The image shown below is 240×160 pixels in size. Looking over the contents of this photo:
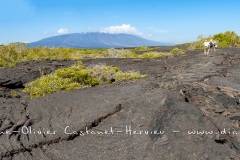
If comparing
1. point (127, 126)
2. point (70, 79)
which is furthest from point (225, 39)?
point (127, 126)

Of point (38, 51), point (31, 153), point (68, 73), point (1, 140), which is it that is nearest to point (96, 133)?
point (31, 153)

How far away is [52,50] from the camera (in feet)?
133

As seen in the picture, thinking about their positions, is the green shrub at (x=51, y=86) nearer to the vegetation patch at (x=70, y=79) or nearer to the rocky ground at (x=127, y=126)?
the vegetation patch at (x=70, y=79)

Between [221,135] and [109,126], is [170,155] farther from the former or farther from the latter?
[109,126]

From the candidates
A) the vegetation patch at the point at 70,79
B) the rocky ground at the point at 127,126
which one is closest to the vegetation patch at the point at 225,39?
the vegetation patch at the point at 70,79

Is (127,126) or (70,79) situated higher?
Answer: (127,126)

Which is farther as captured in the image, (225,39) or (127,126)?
(225,39)

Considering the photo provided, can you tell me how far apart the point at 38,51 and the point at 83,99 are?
3111 centimetres

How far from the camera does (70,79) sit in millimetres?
15656

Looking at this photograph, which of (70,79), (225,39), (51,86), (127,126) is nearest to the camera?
(127,126)

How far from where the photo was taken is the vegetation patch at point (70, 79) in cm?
1426

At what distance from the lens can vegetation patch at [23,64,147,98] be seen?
46.8 ft

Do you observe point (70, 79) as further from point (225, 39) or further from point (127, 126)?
point (225, 39)

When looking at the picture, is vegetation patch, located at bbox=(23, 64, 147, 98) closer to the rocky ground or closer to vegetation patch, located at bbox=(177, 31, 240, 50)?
the rocky ground
